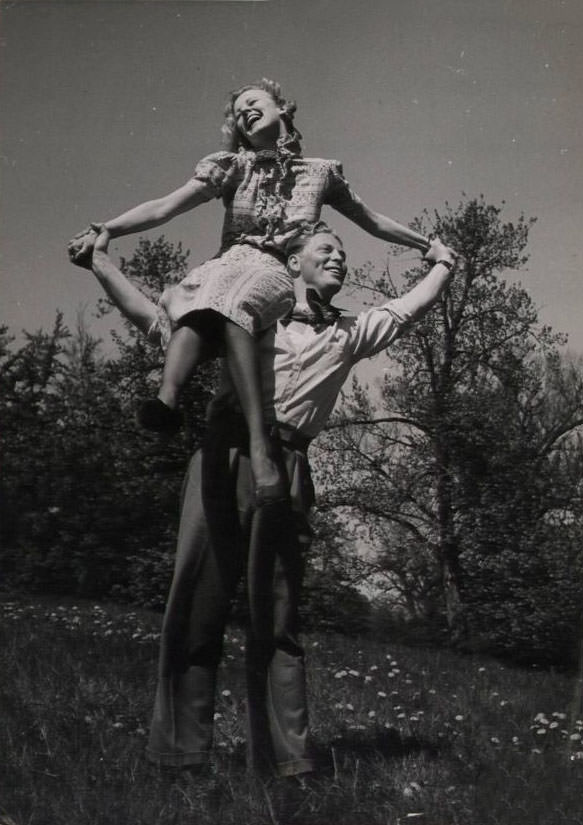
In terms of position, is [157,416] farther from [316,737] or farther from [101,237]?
[316,737]

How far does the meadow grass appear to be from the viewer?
9.33 feet

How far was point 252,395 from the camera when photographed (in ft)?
9.64

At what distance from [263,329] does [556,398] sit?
6.88 ft

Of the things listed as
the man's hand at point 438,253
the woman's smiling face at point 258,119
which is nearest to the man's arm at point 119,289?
the woman's smiling face at point 258,119

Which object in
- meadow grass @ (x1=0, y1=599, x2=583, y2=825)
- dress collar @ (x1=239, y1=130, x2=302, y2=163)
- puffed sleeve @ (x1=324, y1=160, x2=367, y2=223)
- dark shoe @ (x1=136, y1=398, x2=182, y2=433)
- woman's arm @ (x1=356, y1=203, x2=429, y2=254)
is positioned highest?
dress collar @ (x1=239, y1=130, x2=302, y2=163)

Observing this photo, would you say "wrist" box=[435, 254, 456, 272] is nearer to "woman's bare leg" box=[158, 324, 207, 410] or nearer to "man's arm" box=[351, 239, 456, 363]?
"man's arm" box=[351, 239, 456, 363]

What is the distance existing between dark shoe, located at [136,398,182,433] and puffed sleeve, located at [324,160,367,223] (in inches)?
43.4

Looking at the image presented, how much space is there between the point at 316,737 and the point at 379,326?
4.51 ft

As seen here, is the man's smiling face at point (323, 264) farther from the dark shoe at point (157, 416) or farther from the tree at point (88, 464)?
the tree at point (88, 464)

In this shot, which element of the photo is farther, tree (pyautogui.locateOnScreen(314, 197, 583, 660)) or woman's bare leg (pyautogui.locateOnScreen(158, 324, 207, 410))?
tree (pyautogui.locateOnScreen(314, 197, 583, 660))

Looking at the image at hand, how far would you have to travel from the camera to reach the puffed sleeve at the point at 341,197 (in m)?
3.45

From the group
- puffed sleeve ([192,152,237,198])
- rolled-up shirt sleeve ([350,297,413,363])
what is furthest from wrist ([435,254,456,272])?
puffed sleeve ([192,152,237,198])

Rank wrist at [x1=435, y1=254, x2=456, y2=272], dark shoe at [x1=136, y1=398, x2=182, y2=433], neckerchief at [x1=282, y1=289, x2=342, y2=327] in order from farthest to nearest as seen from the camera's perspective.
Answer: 1. wrist at [x1=435, y1=254, x2=456, y2=272]
2. neckerchief at [x1=282, y1=289, x2=342, y2=327]
3. dark shoe at [x1=136, y1=398, x2=182, y2=433]

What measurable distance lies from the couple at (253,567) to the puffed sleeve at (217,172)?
1.82 ft
